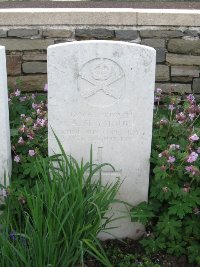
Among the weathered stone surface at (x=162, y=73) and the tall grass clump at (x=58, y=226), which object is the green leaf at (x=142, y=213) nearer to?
the tall grass clump at (x=58, y=226)

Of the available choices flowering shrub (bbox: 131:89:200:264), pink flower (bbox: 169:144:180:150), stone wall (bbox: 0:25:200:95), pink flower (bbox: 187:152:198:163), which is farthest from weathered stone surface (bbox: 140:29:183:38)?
pink flower (bbox: 187:152:198:163)

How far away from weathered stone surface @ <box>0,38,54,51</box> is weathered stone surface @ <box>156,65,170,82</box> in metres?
0.83

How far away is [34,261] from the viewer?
2.28 meters

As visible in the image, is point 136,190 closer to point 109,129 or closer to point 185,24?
point 109,129

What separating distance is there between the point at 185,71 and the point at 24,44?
1.24 metres

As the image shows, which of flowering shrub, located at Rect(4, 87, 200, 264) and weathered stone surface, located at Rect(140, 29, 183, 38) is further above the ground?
weathered stone surface, located at Rect(140, 29, 183, 38)

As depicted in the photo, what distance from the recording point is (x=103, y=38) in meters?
3.70

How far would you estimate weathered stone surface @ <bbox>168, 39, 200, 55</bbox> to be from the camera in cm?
371

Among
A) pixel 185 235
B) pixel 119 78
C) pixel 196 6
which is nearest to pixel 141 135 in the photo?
pixel 119 78

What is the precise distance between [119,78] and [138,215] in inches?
28.7

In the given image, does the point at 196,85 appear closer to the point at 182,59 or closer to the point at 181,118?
the point at 182,59

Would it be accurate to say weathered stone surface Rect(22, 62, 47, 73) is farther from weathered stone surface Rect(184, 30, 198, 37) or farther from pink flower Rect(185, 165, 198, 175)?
pink flower Rect(185, 165, 198, 175)

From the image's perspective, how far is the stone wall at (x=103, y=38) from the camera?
3680 millimetres

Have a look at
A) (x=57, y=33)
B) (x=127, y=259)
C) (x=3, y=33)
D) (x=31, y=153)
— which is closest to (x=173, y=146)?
(x=127, y=259)
